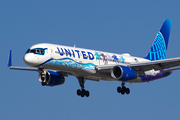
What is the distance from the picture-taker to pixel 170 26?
216 feet

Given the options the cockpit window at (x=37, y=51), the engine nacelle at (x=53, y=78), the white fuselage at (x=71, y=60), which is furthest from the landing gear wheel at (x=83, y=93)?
the cockpit window at (x=37, y=51)

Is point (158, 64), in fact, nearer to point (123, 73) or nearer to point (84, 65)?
point (123, 73)

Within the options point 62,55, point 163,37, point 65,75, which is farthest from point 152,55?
point 62,55

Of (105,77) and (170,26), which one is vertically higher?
(170,26)

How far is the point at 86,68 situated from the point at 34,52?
674 centimetres

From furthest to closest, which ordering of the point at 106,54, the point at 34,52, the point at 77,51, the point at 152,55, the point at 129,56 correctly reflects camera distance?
the point at 152,55, the point at 129,56, the point at 106,54, the point at 77,51, the point at 34,52

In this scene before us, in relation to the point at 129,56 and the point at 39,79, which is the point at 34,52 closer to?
the point at 39,79

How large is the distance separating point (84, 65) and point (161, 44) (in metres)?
21.0

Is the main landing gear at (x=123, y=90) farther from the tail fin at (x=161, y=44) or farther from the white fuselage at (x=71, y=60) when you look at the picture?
the tail fin at (x=161, y=44)

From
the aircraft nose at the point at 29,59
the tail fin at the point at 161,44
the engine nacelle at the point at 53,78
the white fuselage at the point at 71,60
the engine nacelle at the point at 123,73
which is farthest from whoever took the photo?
the tail fin at the point at 161,44

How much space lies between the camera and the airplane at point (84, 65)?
44219 millimetres

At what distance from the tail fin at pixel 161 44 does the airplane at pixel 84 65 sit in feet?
21.1

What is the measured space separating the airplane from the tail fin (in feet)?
21.1

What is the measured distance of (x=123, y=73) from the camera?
4628 cm
